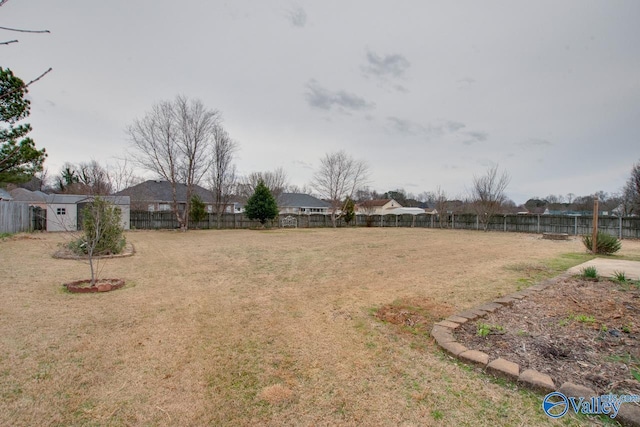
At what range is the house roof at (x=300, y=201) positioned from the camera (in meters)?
39.4

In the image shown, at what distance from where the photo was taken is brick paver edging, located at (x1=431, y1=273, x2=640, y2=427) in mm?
1740

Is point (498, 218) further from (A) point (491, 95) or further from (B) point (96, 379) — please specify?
(B) point (96, 379)

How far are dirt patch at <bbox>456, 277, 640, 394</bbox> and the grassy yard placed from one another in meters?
0.47

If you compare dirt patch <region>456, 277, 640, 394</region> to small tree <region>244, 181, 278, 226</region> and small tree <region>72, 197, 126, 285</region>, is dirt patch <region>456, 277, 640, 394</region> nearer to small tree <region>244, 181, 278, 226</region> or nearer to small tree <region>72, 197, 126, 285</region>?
small tree <region>72, 197, 126, 285</region>

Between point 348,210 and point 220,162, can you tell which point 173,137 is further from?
point 348,210

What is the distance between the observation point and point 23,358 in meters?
2.58

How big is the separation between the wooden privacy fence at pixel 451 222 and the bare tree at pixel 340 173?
2566mm

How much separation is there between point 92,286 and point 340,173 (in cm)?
2670

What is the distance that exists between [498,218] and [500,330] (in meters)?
22.6

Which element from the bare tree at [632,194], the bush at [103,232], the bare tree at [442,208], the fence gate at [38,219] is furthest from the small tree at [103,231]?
the bare tree at [632,194]

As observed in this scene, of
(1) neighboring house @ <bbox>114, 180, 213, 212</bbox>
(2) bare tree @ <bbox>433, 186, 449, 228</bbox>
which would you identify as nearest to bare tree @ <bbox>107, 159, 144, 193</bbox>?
(1) neighboring house @ <bbox>114, 180, 213, 212</bbox>

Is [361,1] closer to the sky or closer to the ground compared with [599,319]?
closer to the sky

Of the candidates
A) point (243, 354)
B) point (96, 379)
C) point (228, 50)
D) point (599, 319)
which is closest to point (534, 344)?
point (599, 319)

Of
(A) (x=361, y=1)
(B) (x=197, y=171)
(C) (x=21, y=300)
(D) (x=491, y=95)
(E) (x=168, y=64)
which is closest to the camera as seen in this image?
(C) (x=21, y=300)
